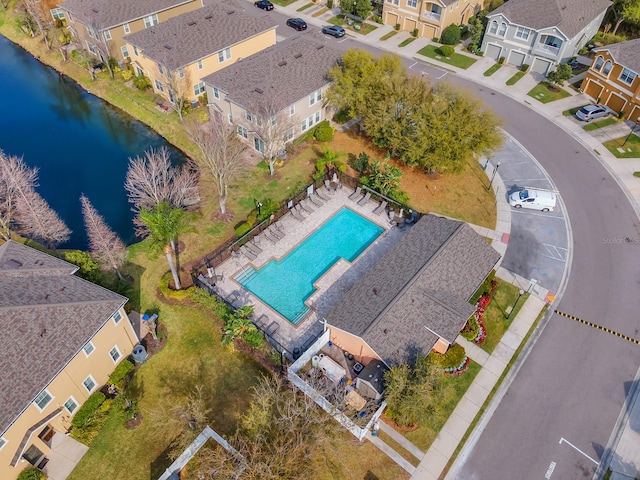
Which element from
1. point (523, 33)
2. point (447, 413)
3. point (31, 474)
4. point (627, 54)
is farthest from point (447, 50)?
point (31, 474)

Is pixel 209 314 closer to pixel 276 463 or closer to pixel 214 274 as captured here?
pixel 214 274

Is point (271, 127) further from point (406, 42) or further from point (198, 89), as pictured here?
point (406, 42)

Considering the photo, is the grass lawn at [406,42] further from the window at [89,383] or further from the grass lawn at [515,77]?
the window at [89,383]

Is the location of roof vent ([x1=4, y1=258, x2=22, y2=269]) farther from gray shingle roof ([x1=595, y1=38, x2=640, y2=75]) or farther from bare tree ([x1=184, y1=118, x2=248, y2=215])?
gray shingle roof ([x1=595, y1=38, x2=640, y2=75])

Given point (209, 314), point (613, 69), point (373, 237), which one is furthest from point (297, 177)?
point (613, 69)

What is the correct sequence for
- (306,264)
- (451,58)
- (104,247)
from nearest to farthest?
(104,247) → (306,264) → (451,58)

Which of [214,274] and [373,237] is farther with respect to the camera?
[373,237]

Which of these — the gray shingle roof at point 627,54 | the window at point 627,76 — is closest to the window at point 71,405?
the gray shingle roof at point 627,54
